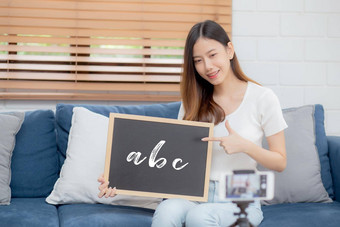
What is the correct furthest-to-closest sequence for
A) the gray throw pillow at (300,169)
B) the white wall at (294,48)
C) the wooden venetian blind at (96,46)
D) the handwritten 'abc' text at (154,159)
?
the white wall at (294,48) → the wooden venetian blind at (96,46) → the gray throw pillow at (300,169) → the handwritten 'abc' text at (154,159)

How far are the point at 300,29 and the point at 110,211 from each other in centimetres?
145

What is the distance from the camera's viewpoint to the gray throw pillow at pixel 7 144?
175 cm

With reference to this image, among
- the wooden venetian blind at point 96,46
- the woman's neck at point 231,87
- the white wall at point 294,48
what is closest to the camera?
the woman's neck at point 231,87

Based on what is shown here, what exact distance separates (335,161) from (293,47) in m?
0.72

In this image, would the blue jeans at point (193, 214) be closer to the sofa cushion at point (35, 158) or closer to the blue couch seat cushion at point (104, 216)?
the blue couch seat cushion at point (104, 216)

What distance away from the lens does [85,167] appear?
179 cm

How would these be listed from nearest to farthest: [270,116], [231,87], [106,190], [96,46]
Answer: [106,190] < [270,116] < [231,87] < [96,46]

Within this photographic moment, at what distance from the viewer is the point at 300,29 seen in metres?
2.39

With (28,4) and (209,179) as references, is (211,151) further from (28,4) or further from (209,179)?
(28,4)

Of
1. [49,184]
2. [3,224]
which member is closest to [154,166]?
[3,224]

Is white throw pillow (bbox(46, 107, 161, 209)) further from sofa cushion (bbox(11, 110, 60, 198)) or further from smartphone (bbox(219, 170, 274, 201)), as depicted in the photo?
smartphone (bbox(219, 170, 274, 201))

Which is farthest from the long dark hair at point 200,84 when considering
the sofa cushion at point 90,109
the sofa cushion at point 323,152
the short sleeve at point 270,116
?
the sofa cushion at point 323,152

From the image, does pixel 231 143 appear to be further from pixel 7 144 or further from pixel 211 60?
pixel 7 144

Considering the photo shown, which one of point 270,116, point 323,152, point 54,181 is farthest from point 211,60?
point 54,181
